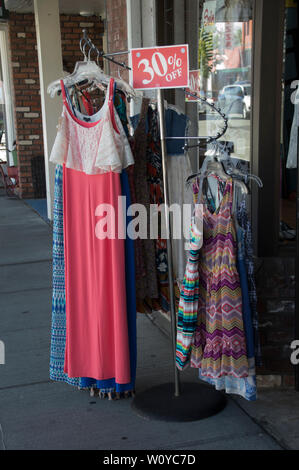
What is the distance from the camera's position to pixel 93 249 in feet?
9.35

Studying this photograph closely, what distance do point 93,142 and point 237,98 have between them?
60.7 inches

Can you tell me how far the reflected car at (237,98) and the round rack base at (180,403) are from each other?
1.62 m

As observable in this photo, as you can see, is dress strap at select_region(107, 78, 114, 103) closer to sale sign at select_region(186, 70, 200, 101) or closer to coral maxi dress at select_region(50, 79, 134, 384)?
coral maxi dress at select_region(50, 79, 134, 384)

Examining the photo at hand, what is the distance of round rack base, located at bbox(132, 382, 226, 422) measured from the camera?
9.10 ft

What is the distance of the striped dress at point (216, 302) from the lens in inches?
105

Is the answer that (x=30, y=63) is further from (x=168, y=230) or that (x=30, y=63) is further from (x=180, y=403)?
(x=180, y=403)

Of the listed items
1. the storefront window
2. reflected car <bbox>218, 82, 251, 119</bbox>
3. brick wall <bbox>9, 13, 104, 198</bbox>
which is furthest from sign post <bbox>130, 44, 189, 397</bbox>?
brick wall <bbox>9, 13, 104, 198</bbox>

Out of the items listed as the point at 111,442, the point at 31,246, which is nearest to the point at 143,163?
Answer: the point at 111,442

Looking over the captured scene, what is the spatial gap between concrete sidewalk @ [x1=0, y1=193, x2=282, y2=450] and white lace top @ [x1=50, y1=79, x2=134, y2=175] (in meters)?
1.23

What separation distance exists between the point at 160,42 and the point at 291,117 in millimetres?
1129

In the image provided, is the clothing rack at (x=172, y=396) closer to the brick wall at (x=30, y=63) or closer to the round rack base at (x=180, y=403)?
the round rack base at (x=180, y=403)
